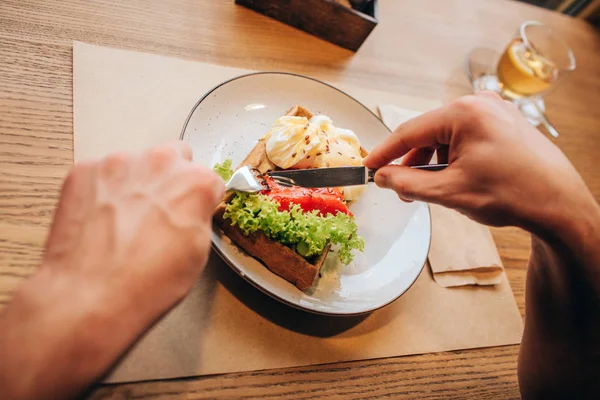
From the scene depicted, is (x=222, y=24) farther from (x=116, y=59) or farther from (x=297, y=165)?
(x=297, y=165)

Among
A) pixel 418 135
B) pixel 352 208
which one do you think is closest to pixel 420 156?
pixel 418 135

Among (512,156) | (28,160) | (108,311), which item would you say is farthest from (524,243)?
(28,160)

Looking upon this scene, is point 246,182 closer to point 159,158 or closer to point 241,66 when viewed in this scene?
point 159,158

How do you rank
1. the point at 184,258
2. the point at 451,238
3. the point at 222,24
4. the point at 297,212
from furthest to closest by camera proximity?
the point at 222,24 < the point at 451,238 < the point at 297,212 < the point at 184,258

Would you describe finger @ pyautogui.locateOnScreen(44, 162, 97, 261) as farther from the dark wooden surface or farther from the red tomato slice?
the dark wooden surface

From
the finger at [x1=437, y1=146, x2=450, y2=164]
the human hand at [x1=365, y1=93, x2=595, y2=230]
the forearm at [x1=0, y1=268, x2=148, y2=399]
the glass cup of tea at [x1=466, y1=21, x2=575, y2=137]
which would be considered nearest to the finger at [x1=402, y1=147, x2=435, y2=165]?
the finger at [x1=437, y1=146, x2=450, y2=164]

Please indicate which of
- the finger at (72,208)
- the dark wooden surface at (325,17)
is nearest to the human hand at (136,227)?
the finger at (72,208)
